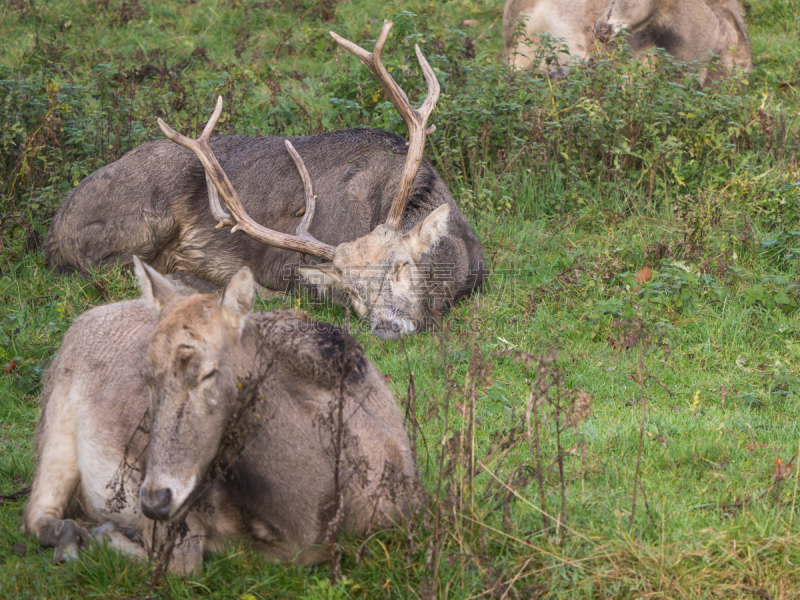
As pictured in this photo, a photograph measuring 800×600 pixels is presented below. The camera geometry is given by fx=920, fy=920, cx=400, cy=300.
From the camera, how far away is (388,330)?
6715 millimetres

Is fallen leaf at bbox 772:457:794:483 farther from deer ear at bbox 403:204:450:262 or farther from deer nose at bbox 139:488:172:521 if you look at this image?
deer ear at bbox 403:204:450:262

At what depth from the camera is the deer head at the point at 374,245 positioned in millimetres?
6984

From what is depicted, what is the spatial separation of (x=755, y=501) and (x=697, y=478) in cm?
46

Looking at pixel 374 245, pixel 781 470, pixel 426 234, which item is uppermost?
pixel 781 470

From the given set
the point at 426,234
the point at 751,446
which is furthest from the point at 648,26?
the point at 751,446

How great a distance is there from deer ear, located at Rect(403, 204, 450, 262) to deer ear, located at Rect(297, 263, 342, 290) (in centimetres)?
61

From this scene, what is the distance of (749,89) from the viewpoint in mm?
10680

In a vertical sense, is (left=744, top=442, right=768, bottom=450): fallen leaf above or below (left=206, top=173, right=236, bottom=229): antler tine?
above

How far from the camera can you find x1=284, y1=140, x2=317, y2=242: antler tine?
731 cm

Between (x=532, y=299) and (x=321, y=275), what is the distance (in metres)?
1.66

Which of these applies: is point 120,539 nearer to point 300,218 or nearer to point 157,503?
point 157,503

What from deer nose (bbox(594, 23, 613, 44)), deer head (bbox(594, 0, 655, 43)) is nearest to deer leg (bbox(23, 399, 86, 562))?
deer nose (bbox(594, 23, 613, 44))

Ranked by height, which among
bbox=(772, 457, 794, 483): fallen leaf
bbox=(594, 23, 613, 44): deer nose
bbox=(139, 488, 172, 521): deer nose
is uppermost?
bbox=(594, 23, 613, 44): deer nose

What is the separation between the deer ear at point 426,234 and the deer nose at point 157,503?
13.7 ft
